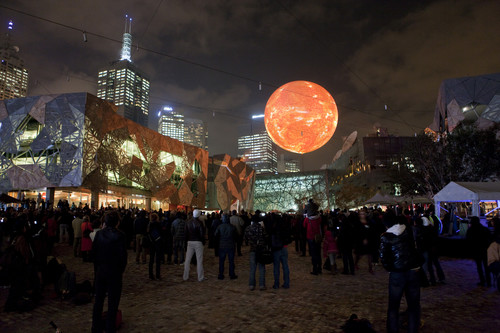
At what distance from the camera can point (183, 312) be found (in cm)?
533

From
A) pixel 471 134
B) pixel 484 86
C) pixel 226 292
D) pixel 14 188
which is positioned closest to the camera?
pixel 226 292

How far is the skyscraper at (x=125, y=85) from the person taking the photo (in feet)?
524

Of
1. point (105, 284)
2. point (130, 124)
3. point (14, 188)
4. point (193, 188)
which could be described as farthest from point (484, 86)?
point (14, 188)

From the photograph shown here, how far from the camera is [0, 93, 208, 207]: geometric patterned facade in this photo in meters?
29.0

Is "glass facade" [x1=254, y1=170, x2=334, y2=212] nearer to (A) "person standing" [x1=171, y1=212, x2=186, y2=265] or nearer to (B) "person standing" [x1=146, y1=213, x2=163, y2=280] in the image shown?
Answer: (A) "person standing" [x1=171, y1=212, x2=186, y2=265]

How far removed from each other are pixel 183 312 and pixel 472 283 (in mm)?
6698

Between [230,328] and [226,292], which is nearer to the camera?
[230,328]

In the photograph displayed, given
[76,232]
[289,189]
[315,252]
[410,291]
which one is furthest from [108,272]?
[289,189]

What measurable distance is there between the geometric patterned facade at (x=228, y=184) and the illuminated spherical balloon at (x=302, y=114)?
1341 inches

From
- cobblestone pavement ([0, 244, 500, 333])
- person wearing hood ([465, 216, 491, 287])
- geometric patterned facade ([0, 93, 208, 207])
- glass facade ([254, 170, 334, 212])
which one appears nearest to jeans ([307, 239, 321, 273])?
cobblestone pavement ([0, 244, 500, 333])

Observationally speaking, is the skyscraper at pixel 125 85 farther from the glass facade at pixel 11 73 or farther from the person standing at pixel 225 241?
the person standing at pixel 225 241

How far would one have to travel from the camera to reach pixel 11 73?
140625mm

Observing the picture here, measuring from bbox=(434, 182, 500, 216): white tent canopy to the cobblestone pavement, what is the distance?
518cm

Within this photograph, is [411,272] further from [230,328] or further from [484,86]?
[484,86]
